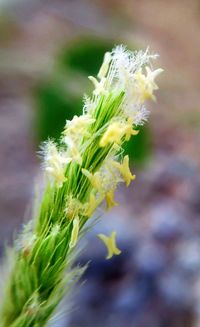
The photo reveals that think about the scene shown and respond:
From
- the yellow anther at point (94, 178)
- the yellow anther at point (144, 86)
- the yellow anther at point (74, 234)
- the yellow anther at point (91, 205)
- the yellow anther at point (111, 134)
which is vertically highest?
the yellow anther at point (144, 86)

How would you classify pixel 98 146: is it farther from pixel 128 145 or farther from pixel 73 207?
pixel 128 145

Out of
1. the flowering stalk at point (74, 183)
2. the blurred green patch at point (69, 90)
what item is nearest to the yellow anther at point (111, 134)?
the flowering stalk at point (74, 183)

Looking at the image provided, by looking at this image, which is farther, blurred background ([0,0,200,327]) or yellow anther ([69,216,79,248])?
blurred background ([0,0,200,327])

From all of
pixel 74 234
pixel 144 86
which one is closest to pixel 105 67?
pixel 144 86

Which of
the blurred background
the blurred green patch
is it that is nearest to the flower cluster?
the blurred background

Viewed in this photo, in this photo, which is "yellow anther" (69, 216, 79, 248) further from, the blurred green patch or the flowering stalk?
the blurred green patch

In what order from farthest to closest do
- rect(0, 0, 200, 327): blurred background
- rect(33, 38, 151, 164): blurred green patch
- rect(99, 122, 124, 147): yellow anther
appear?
rect(0, 0, 200, 327): blurred background → rect(33, 38, 151, 164): blurred green patch → rect(99, 122, 124, 147): yellow anther

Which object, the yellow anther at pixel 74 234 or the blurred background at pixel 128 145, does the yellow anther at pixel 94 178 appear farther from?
the blurred background at pixel 128 145
